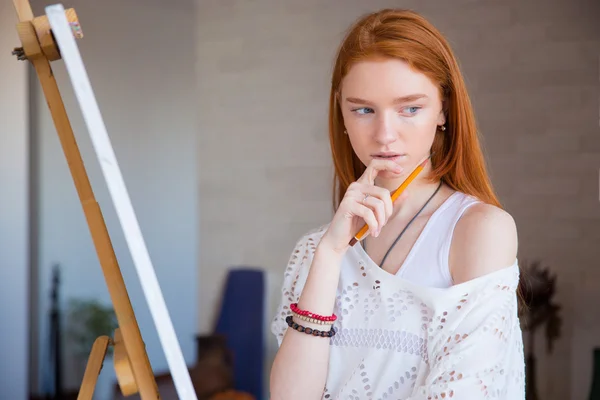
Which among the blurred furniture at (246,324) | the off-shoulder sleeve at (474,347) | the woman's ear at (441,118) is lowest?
the blurred furniture at (246,324)

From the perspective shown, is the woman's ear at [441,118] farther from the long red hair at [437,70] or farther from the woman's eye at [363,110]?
the woman's eye at [363,110]

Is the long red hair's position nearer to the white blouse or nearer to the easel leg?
the white blouse

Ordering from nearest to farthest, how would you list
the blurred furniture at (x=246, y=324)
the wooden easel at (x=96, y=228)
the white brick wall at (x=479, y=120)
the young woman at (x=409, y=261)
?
the wooden easel at (x=96, y=228) < the young woman at (x=409, y=261) < the white brick wall at (x=479, y=120) < the blurred furniture at (x=246, y=324)

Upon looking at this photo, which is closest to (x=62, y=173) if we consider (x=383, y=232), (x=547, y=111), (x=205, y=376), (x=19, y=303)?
(x=19, y=303)

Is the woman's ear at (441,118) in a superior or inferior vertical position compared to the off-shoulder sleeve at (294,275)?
superior

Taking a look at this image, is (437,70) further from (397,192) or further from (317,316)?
(317,316)

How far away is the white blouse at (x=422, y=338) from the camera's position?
1.01m

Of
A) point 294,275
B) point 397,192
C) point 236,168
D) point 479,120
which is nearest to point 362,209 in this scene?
point 397,192

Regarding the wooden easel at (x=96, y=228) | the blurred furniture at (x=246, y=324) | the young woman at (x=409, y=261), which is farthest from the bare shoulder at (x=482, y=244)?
the blurred furniture at (x=246, y=324)

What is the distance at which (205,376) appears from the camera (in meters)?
4.19

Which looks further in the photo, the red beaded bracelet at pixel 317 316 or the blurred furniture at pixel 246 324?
the blurred furniture at pixel 246 324

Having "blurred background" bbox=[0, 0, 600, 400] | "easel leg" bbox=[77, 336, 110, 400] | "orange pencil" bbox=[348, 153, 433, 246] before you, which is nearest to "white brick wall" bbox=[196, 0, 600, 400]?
"blurred background" bbox=[0, 0, 600, 400]

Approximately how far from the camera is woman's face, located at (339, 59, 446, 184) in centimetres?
106

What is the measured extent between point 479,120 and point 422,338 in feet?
8.35
